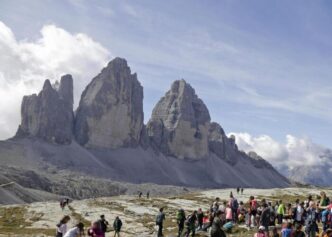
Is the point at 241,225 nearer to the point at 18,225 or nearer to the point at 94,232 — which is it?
the point at 94,232

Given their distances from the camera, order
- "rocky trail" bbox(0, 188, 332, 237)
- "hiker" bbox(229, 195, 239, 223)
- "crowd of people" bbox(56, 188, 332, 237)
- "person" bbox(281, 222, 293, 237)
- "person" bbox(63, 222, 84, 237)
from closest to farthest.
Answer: "person" bbox(63, 222, 84, 237) → "crowd of people" bbox(56, 188, 332, 237) → "person" bbox(281, 222, 293, 237) → "hiker" bbox(229, 195, 239, 223) → "rocky trail" bbox(0, 188, 332, 237)

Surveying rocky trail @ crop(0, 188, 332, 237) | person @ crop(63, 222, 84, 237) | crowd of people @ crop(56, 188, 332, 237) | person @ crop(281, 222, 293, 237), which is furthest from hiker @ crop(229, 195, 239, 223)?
person @ crop(63, 222, 84, 237)

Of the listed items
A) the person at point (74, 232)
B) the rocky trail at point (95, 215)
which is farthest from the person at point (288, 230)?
the rocky trail at point (95, 215)

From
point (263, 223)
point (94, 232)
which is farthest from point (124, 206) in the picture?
point (94, 232)

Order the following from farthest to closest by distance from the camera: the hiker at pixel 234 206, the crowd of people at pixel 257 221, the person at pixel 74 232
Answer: the hiker at pixel 234 206
the crowd of people at pixel 257 221
the person at pixel 74 232

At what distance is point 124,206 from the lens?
79.9 metres

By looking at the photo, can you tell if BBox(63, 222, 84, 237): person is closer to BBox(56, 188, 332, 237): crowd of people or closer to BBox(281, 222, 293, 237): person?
BBox(56, 188, 332, 237): crowd of people

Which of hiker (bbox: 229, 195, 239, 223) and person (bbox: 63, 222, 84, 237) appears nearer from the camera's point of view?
person (bbox: 63, 222, 84, 237)

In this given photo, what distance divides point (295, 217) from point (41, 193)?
163m

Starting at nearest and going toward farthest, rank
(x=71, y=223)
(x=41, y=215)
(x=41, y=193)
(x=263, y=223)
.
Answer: (x=263, y=223) → (x=71, y=223) → (x=41, y=215) → (x=41, y=193)

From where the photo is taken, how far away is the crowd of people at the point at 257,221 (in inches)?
962

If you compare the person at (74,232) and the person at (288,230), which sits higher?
the person at (288,230)

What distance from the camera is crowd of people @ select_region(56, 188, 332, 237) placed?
2444 cm

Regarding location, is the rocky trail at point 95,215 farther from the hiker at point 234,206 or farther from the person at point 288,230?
the person at point 288,230
